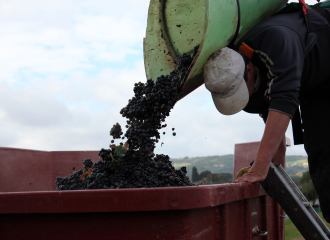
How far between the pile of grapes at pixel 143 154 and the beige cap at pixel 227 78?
0.58 ft

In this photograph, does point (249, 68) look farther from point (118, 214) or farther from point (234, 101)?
point (118, 214)

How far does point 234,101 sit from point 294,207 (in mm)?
634

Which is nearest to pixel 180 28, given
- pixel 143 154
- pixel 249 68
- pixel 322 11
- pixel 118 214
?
pixel 249 68

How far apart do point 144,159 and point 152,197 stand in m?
0.81

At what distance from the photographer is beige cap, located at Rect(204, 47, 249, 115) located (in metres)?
1.61

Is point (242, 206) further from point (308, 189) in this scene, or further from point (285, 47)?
point (308, 189)

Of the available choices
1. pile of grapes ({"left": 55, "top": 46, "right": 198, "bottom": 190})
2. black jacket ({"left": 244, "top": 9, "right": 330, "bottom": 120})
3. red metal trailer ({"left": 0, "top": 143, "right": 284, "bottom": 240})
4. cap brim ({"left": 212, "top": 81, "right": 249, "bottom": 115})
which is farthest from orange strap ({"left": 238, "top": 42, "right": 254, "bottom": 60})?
red metal trailer ({"left": 0, "top": 143, "right": 284, "bottom": 240})

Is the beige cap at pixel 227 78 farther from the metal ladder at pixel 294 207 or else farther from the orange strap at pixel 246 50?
the metal ladder at pixel 294 207

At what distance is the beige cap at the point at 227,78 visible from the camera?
5.27ft

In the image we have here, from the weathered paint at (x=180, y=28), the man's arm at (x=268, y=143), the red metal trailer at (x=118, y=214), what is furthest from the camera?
the weathered paint at (x=180, y=28)

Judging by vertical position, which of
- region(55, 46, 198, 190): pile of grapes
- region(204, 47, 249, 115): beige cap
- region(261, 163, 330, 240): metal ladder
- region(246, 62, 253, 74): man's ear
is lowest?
region(261, 163, 330, 240): metal ladder

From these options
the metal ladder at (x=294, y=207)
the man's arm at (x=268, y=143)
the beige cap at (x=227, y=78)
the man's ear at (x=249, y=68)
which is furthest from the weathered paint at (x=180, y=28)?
the metal ladder at (x=294, y=207)

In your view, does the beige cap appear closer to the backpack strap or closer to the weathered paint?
the weathered paint

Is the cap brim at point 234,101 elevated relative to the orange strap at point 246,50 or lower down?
lower down
